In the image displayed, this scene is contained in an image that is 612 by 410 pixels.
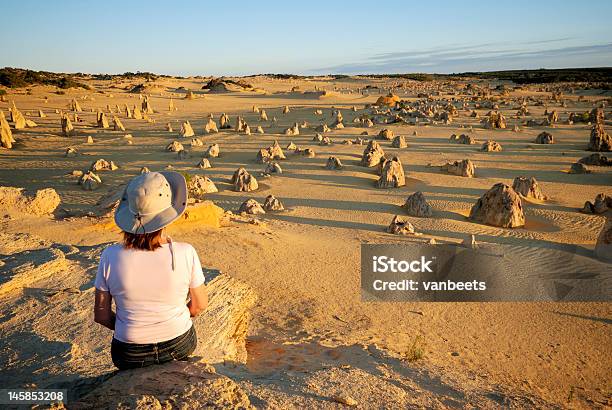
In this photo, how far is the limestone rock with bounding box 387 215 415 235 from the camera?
838 cm

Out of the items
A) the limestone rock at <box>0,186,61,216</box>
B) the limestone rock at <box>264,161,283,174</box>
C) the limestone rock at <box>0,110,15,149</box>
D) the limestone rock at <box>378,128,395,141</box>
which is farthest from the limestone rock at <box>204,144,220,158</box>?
the limestone rock at <box>0,110,15,149</box>

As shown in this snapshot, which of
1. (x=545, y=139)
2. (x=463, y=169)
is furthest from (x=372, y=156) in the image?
(x=545, y=139)

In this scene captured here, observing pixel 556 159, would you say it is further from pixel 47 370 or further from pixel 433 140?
pixel 47 370

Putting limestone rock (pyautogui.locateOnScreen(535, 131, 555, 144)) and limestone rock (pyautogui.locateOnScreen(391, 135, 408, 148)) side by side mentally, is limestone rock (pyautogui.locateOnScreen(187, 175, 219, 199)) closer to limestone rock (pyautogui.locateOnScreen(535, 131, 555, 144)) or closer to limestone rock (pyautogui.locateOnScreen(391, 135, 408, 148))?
limestone rock (pyautogui.locateOnScreen(391, 135, 408, 148))

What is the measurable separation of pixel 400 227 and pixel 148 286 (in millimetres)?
6660

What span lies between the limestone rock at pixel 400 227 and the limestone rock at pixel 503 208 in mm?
1837

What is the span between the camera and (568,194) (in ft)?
36.7

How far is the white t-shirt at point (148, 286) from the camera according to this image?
226 cm

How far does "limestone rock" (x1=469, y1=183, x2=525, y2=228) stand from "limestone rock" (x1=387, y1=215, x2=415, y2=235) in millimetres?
1837

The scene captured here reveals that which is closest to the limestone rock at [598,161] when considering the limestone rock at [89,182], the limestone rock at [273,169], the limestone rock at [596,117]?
the limestone rock at [273,169]

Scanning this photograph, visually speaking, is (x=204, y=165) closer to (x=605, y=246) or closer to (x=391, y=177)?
(x=391, y=177)

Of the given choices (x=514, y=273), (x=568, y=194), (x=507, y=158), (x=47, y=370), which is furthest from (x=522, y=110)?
(x=47, y=370)

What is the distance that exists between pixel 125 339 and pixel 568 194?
38.4 ft

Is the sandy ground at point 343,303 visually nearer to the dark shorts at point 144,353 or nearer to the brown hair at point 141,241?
the dark shorts at point 144,353
